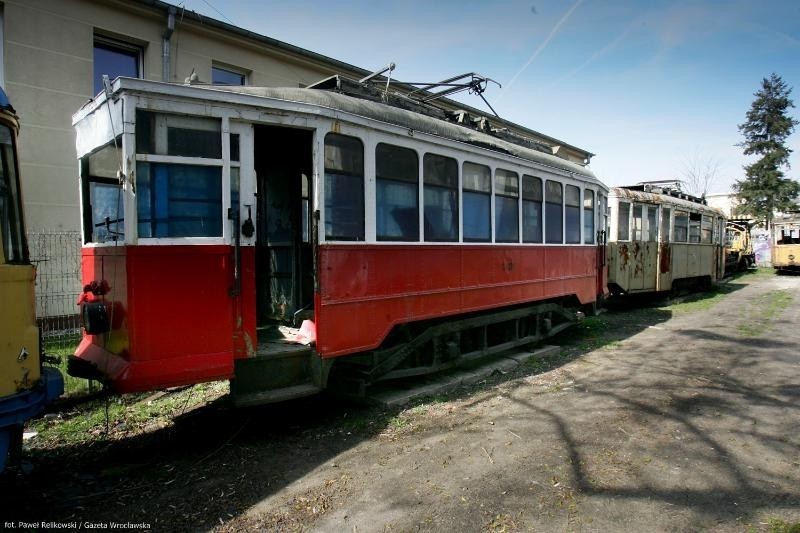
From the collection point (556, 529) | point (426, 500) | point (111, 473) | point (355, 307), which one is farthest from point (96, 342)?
point (556, 529)

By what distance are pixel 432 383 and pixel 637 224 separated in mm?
9928

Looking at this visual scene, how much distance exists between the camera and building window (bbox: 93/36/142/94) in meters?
9.65

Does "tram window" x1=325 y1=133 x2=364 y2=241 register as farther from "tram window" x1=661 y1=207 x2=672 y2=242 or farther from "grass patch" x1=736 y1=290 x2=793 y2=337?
"tram window" x1=661 y1=207 x2=672 y2=242

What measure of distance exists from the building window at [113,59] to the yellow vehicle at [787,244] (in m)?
27.5

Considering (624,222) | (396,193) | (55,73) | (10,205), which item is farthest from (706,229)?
(10,205)

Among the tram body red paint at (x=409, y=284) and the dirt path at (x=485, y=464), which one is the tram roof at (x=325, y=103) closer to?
the tram body red paint at (x=409, y=284)

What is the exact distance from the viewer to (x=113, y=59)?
9977mm

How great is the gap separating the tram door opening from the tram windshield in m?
2.42

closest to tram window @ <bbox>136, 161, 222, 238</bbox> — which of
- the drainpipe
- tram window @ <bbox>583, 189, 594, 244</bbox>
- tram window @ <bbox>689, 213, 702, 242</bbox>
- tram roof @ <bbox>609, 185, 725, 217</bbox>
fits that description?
tram window @ <bbox>583, 189, 594, 244</bbox>

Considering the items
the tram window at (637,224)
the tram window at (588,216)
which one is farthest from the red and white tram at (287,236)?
the tram window at (637,224)

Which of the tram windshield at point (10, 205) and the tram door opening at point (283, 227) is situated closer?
the tram windshield at point (10, 205)

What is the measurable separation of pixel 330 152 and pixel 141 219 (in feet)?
5.92

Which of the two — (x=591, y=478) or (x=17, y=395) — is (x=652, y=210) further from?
(x=17, y=395)

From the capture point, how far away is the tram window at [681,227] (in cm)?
1536
